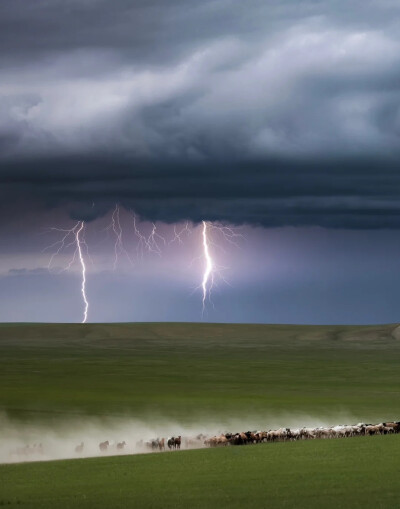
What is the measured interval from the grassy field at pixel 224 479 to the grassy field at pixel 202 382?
55.2ft

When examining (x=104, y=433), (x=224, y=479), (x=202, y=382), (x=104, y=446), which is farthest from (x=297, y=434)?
(x=202, y=382)

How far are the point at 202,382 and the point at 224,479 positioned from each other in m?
48.5

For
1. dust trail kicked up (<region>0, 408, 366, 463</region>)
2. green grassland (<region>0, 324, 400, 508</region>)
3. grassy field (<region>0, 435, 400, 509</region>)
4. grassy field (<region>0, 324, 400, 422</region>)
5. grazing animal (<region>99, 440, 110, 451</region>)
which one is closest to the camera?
grassy field (<region>0, 435, 400, 509</region>)

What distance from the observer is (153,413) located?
5284 cm

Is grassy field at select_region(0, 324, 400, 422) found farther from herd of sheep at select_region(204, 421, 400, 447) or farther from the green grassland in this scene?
herd of sheep at select_region(204, 421, 400, 447)

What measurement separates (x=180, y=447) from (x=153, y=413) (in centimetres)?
1409

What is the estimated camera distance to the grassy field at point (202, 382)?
5547cm

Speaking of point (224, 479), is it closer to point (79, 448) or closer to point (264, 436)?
point (264, 436)

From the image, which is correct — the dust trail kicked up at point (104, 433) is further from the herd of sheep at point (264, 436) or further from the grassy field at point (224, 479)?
the grassy field at point (224, 479)

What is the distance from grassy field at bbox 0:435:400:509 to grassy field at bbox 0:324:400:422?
663 inches

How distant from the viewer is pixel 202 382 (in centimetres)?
7700

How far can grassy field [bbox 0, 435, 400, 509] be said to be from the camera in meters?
25.1

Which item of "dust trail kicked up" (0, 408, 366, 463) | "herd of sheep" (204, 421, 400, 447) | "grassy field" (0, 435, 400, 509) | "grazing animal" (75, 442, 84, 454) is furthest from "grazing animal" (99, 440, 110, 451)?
"grassy field" (0, 435, 400, 509)

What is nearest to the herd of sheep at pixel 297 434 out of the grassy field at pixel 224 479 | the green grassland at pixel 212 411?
the green grassland at pixel 212 411
